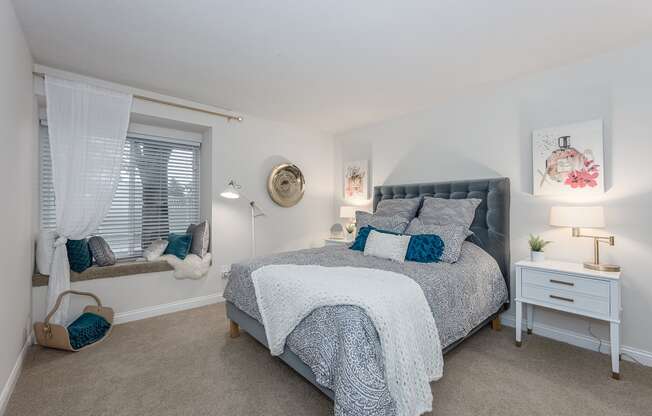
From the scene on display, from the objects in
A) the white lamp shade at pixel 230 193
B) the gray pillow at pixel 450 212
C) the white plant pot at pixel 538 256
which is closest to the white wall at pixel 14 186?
the white lamp shade at pixel 230 193

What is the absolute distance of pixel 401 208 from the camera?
127 inches

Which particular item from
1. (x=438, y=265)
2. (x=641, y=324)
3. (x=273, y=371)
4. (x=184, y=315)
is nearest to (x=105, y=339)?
(x=184, y=315)

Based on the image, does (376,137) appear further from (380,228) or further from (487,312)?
(487,312)

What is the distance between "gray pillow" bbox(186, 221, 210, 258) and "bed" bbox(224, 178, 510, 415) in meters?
1.03

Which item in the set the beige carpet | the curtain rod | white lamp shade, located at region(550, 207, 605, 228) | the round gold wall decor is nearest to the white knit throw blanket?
the beige carpet

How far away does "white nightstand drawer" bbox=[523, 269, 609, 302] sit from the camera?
2.03 meters

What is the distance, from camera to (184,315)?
319 centimetres

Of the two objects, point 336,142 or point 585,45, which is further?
point 336,142

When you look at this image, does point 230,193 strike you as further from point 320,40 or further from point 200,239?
point 320,40

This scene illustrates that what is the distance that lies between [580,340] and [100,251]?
14.5 feet

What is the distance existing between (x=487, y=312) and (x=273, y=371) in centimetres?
177

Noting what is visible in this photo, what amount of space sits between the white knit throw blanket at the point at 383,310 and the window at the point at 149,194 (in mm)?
2125

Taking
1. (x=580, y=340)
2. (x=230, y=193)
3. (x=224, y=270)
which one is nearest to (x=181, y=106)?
(x=230, y=193)

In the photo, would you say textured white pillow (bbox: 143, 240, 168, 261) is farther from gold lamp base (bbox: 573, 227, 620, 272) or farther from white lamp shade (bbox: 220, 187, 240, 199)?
gold lamp base (bbox: 573, 227, 620, 272)
